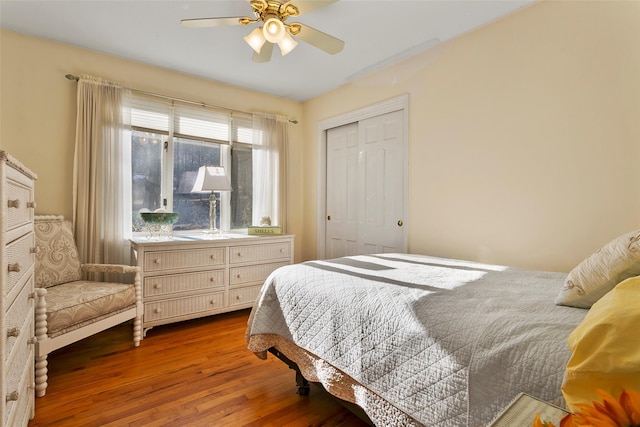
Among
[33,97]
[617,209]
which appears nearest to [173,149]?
[33,97]

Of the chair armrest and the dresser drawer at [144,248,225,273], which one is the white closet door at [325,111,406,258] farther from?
the chair armrest

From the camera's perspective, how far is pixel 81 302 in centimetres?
213

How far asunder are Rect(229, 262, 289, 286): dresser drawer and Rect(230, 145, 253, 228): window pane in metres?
0.67

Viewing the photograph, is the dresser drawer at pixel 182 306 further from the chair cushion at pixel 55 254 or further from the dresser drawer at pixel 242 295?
the chair cushion at pixel 55 254

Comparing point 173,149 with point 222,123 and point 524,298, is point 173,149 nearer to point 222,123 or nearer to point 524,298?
point 222,123

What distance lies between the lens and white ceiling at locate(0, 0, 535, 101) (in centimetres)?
225

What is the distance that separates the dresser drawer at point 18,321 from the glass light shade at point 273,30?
6.08 ft

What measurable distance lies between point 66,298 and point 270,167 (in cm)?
238

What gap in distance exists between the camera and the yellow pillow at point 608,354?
535mm

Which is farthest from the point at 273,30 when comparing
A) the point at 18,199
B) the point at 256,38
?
the point at 18,199

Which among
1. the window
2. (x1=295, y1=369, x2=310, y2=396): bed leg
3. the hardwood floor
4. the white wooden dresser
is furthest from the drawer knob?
the window

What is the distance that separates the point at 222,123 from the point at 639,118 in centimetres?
351

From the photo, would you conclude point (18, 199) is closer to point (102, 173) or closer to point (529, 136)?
point (102, 173)

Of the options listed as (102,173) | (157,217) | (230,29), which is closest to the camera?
(230,29)
